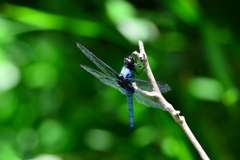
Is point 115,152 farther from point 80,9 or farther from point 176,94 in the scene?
point 80,9

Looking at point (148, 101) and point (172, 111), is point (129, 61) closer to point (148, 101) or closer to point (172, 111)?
point (148, 101)

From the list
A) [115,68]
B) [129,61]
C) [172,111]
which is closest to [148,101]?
[129,61]

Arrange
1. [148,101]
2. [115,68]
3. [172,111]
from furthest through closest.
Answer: [115,68]
[148,101]
[172,111]

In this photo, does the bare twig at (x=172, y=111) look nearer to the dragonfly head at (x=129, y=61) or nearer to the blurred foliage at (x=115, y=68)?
the dragonfly head at (x=129, y=61)

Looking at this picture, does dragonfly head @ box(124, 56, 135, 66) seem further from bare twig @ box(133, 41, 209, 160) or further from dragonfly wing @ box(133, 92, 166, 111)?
bare twig @ box(133, 41, 209, 160)

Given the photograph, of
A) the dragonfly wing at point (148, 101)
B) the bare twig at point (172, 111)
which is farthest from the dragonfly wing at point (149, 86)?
the bare twig at point (172, 111)

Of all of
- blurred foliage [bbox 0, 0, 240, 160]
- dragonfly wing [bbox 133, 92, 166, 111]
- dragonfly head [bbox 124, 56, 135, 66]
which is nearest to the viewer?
dragonfly wing [bbox 133, 92, 166, 111]

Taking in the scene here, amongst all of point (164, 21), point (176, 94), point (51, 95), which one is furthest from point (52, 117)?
point (164, 21)

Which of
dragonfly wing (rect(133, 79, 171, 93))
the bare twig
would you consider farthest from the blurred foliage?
the bare twig
